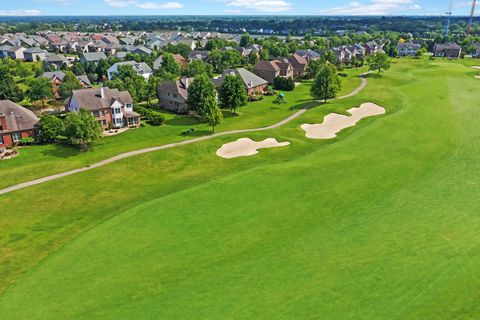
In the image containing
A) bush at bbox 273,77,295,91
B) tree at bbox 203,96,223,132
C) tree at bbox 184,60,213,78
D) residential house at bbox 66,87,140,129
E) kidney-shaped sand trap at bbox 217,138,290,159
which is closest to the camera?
kidney-shaped sand trap at bbox 217,138,290,159

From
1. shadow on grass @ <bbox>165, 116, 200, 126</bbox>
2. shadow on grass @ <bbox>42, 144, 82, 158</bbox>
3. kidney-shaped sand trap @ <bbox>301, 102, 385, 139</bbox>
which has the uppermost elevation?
shadow on grass @ <bbox>42, 144, 82, 158</bbox>

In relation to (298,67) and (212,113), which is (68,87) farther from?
(298,67)

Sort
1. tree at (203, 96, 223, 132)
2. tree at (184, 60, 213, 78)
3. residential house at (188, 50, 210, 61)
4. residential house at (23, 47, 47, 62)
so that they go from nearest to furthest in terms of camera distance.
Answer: tree at (203, 96, 223, 132) → tree at (184, 60, 213, 78) → residential house at (188, 50, 210, 61) → residential house at (23, 47, 47, 62)

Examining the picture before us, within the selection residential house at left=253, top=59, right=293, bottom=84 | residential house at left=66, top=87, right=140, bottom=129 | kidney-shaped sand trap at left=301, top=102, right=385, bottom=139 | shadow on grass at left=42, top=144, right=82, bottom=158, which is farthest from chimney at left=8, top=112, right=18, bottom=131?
residential house at left=253, top=59, right=293, bottom=84

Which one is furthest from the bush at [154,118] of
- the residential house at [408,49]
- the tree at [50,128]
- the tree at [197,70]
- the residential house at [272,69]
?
the residential house at [408,49]

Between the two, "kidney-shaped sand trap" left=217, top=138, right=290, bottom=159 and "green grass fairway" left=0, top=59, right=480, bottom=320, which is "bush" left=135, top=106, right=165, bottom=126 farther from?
"kidney-shaped sand trap" left=217, top=138, right=290, bottom=159

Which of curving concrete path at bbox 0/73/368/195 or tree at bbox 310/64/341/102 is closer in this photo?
curving concrete path at bbox 0/73/368/195

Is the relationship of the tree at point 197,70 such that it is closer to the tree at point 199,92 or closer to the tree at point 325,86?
the tree at point 199,92
